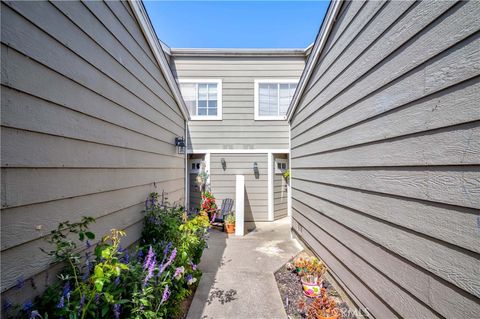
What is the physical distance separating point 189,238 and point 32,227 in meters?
1.72

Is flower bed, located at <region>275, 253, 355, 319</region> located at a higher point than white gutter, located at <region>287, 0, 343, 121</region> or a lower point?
lower

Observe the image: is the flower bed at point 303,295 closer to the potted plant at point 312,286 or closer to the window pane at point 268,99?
the potted plant at point 312,286

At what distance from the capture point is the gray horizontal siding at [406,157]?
3.83 ft

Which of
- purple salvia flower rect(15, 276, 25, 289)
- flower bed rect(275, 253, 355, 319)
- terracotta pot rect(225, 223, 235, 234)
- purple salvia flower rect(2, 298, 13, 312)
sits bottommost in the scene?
terracotta pot rect(225, 223, 235, 234)

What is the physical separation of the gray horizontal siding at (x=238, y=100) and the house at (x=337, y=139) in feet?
10.2

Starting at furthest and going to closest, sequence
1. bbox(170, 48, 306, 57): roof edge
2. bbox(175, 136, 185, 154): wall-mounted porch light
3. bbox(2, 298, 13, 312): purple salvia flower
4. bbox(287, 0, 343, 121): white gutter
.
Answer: bbox(170, 48, 306, 57): roof edge, bbox(175, 136, 185, 154): wall-mounted porch light, bbox(287, 0, 343, 121): white gutter, bbox(2, 298, 13, 312): purple salvia flower

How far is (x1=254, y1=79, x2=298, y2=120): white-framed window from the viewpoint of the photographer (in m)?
6.76

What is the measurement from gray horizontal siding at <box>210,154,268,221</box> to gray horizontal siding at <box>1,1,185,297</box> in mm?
3764

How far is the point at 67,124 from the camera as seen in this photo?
1573 millimetres

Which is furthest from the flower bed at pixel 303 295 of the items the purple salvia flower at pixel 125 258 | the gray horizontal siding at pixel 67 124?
the gray horizontal siding at pixel 67 124

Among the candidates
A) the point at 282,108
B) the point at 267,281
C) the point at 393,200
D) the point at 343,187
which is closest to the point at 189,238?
the point at 267,281

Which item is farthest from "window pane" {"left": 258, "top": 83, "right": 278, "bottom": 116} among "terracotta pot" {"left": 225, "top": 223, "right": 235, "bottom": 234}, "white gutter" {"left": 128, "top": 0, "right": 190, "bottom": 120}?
"terracotta pot" {"left": 225, "top": 223, "right": 235, "bottom": 234}

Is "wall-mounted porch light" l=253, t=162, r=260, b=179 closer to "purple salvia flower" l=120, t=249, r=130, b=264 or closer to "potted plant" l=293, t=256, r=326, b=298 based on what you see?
"potted plant" l=293, t=256, r=326, b=298

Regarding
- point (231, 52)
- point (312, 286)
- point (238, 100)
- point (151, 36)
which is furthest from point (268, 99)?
point (312, 286)
